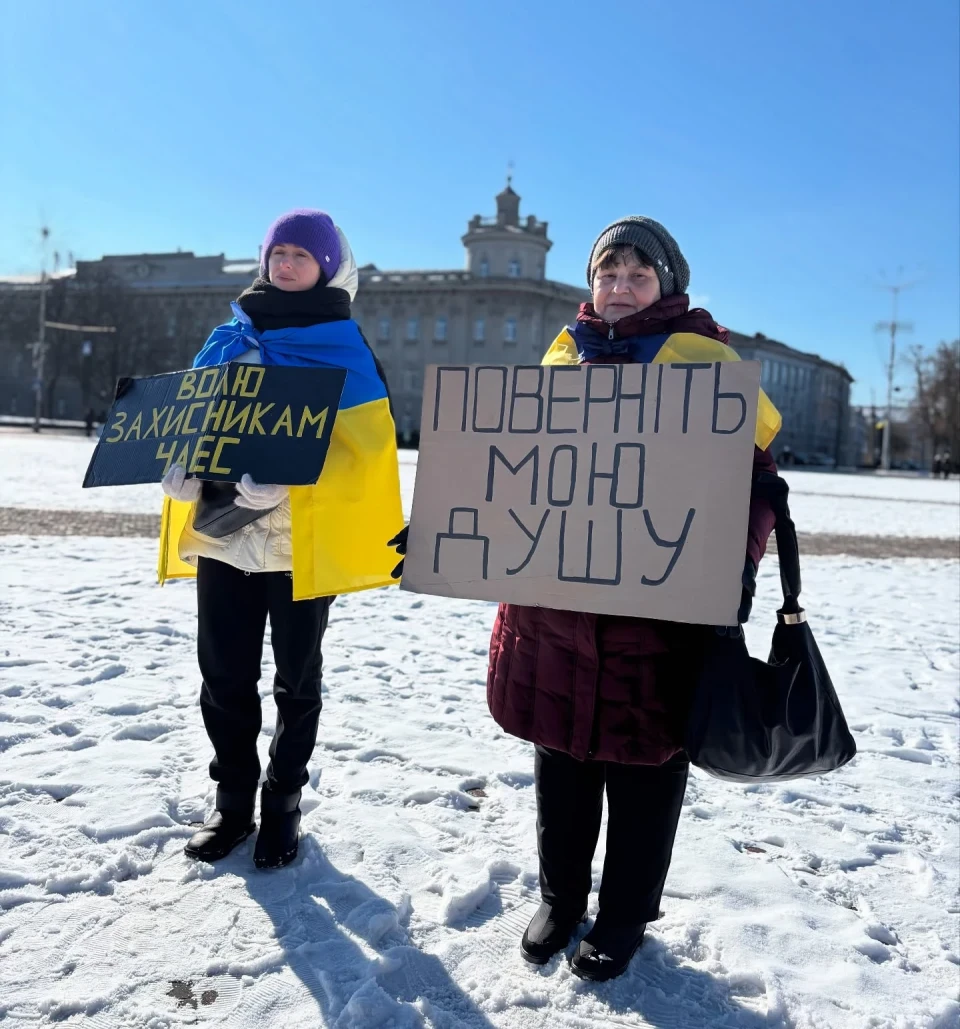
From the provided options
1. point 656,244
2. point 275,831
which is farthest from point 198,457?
point 656,244

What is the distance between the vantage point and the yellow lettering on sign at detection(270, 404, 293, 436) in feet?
7.19

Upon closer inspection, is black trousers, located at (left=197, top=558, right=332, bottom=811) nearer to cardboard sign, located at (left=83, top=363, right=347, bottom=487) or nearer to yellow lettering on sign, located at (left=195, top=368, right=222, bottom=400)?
cardboard sign, located at (left=83, top=363, right=347, bottom=487)

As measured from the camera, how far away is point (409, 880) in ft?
8.02

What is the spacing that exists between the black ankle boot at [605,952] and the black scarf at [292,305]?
1.82m

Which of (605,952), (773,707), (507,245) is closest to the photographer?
(773,707)

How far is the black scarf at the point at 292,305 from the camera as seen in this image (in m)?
2.40

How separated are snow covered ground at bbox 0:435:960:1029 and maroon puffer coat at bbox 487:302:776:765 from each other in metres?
0.61

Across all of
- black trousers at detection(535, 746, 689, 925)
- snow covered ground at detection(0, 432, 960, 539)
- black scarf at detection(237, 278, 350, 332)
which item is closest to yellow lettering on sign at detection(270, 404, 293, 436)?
black scarf at detection(237, 278, 350, 332)

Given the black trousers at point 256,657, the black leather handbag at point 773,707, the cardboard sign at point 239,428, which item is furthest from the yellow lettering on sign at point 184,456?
the black leather handbag at point 773,707

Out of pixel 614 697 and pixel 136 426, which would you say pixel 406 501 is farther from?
pixel 614 697

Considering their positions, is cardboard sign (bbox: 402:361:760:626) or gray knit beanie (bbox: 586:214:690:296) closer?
cardboard sign (bbox: 402:361:760:626)

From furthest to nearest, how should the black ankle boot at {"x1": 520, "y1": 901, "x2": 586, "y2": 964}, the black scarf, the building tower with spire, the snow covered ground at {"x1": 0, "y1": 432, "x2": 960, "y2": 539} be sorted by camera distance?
the building tower with spire
the snow covered ground at {"x1": 0, "y1": 432, "x2": 960, "y2": 539}
the black scarf
the black ankle boot at {"x1": 520, "y1": 901, "x2": 586, "y2": 964}

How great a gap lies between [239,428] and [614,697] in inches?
47.7

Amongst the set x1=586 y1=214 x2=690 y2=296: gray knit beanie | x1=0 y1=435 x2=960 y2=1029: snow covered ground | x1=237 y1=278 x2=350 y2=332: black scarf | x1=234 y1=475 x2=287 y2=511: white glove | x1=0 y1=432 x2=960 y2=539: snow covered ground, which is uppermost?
x1=586 y1=214 x2=690 y2=296: gray knit beanie
